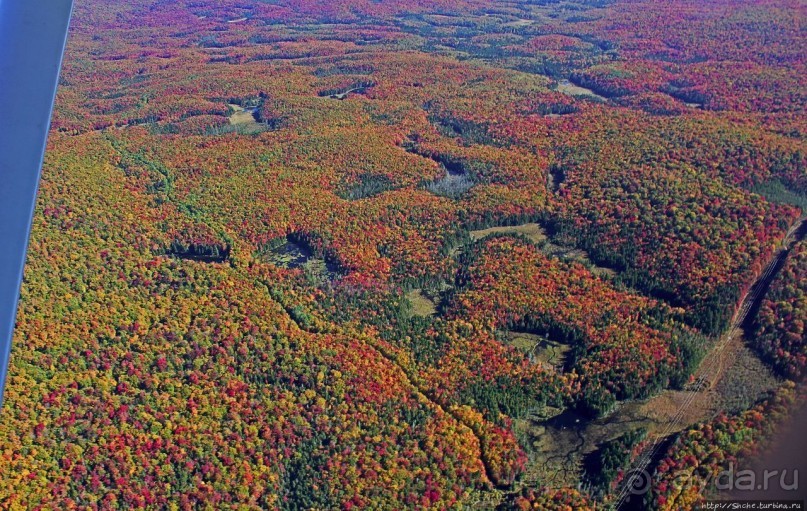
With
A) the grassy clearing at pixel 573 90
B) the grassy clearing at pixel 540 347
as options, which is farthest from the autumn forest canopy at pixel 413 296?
the grassy clearing at pixel 573 90

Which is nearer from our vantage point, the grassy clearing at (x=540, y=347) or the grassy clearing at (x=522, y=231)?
the grassy clearing at (x=540, y=347)

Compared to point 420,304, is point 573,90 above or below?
above

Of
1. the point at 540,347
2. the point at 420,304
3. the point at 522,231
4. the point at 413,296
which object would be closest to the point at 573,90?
the point at 522,231

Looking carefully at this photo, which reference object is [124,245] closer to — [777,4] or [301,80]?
[301,80]

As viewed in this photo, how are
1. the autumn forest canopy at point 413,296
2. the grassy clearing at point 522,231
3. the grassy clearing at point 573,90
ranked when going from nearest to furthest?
the autumn forest canopy at point 413,296 → the grassy clearing at point 522,231 → the grassy clearing at point 573,90

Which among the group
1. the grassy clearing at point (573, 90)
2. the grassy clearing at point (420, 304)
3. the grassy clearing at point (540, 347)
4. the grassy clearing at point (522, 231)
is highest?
the grassy clearing at point (573, 90)

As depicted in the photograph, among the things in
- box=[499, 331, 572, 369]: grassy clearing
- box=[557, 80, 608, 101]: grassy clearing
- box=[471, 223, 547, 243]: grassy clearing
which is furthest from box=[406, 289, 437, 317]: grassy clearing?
box=[557, 80, 608, 101]: grassy clearing

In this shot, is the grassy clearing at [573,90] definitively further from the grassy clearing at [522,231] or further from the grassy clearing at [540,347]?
the grassy clearing at [540,347]

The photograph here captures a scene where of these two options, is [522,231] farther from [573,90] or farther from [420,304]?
[573,90]

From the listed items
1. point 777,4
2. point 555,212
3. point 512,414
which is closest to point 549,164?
point 555,212
